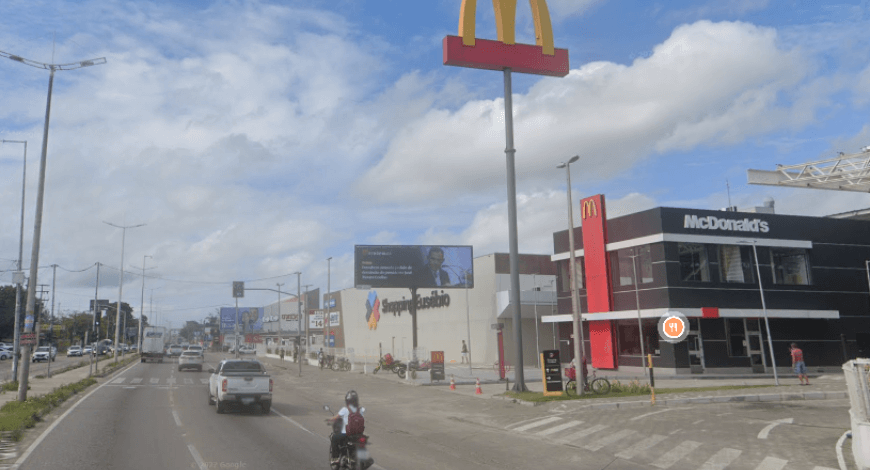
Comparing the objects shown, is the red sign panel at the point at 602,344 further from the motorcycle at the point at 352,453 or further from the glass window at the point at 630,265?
the motorcycle at the point at 352,453

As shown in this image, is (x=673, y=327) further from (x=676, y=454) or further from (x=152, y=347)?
(x=152, y=347)

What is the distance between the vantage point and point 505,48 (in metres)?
29.3

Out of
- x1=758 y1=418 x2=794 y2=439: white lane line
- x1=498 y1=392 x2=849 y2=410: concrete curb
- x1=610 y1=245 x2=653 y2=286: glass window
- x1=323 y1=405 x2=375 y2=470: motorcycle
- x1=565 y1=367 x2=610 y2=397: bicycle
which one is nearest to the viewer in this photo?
x1=323 y1=405 x2=375 y2=470: motorcycle

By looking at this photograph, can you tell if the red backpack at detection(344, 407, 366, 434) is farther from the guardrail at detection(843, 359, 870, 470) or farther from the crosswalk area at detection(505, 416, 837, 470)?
the guardrail at detection(843, 359, 870, 470)

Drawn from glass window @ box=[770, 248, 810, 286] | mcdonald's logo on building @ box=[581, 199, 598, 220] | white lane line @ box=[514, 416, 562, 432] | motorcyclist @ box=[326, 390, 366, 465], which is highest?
mcdonald's logo on building @ box=[581, 199, 598, 220]

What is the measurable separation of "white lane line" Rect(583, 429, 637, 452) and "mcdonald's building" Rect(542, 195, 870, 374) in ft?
63.2

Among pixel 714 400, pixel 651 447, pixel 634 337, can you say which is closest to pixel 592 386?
pixel 714 400

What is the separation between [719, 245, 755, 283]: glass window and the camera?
120 feet

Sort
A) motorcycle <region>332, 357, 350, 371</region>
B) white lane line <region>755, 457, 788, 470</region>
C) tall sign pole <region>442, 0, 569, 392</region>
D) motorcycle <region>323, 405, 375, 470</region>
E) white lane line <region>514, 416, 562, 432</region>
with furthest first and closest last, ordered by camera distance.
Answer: motorcycle <region>332, 357, 350, 371</region>, tall sign pole <region>442, 0, 569, 392</region>, white lane line <region>514, 416, 562, 432</region>, white lane line <region>755, 457, 788, 470</region>, motorcycle <region>323, 405, 375, 470</region>

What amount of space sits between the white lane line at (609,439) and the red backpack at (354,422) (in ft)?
20.0

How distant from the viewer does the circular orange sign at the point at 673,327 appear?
23.2 m

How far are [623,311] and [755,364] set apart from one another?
313 inches

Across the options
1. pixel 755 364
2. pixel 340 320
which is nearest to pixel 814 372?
pixel 755 364

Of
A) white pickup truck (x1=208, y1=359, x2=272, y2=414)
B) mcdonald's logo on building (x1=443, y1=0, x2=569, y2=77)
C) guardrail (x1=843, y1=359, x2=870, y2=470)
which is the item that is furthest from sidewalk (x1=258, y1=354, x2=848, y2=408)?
mcdonald's logo on building (x1=443, y1=0, x2=569, y2=77)
